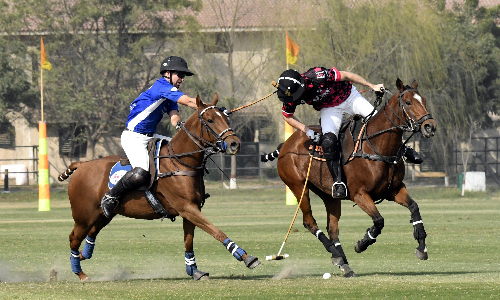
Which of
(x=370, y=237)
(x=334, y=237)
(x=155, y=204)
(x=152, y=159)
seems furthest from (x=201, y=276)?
(x=370, y=237)

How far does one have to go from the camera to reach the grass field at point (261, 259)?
9621 millimetres

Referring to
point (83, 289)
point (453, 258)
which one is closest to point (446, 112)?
point (453, 258)

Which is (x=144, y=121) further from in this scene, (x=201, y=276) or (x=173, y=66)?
(x=201, y=276)

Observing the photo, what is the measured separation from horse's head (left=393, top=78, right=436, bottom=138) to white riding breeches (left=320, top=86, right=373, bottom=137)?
78 centimetres

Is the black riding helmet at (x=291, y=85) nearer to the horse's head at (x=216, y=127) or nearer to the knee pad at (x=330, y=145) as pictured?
the knee pad at (x=330, y=145)

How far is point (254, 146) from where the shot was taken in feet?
147

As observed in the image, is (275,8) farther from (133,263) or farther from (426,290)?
(426,290)

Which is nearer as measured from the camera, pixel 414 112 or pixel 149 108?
pixel 414 112

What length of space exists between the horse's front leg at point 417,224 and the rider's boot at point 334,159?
29.4 inches

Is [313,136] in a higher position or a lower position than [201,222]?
higher

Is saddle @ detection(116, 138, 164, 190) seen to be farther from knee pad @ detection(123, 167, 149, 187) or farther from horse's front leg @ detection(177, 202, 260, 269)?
horse's front leg @ detection(177, 202, 260, 269)

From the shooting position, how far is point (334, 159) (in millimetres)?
11625

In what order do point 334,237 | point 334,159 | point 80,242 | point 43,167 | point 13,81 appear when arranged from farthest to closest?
point 13,81
point 43,167
point 334,237
point 80,242
point 334,159

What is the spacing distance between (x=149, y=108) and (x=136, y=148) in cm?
55
